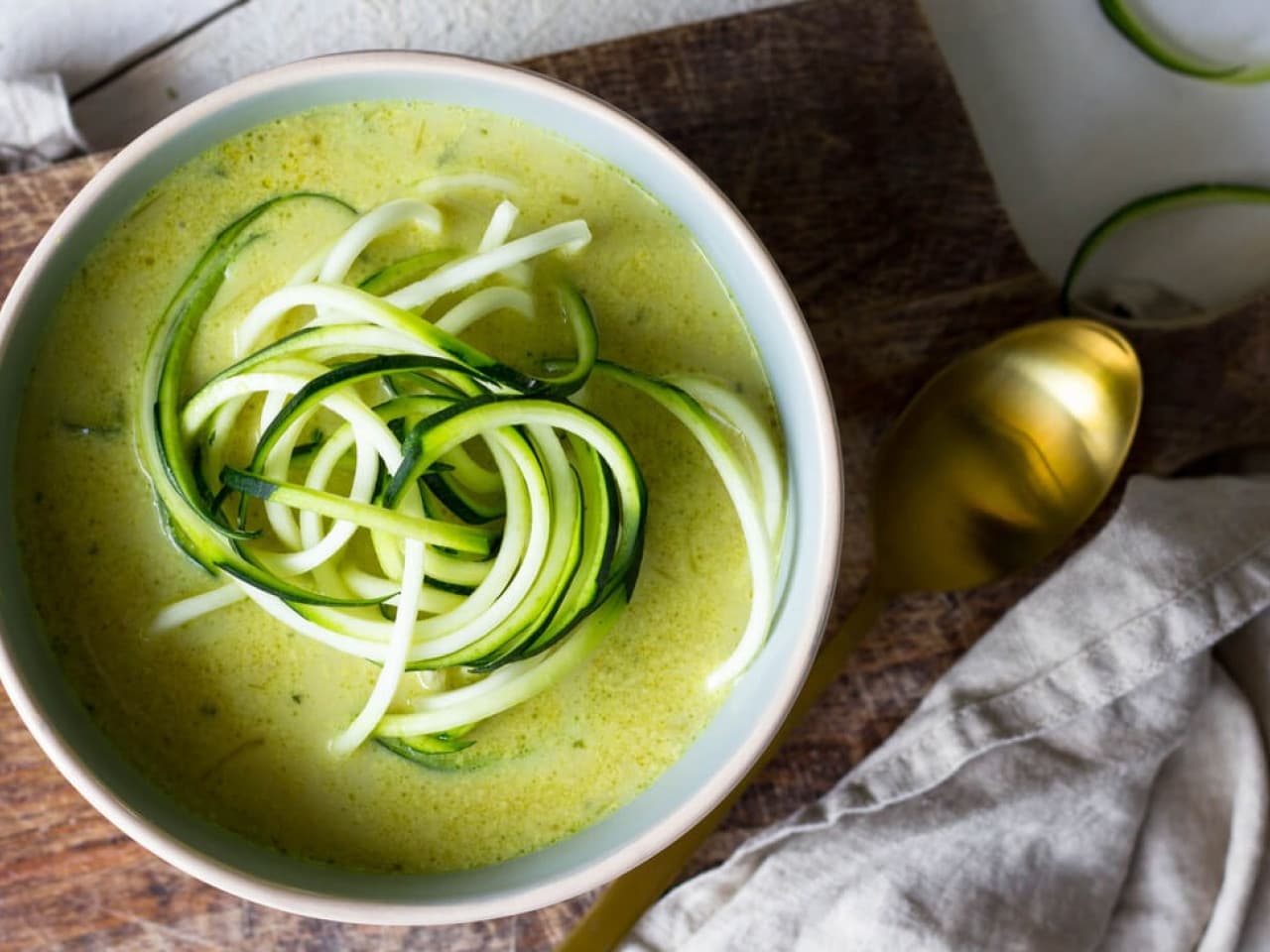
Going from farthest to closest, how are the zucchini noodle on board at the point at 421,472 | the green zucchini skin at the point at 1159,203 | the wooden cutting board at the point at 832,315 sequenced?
the green zucchini skin at the point at 1159,203
the wooden cutting board at the point at 832,315
the zucchini noodle on board at the point at 421,472

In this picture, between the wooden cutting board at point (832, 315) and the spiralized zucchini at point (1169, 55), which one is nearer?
the wooden cutting board at point (832, 315)

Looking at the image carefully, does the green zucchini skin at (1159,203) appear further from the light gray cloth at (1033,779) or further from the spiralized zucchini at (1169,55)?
the light gray cloth at (1033,779)

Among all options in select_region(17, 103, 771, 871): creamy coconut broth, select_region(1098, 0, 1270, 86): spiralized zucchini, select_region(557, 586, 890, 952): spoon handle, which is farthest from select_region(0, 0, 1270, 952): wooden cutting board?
select_region(1098, 0, 1270, 86): spiralized zucchini

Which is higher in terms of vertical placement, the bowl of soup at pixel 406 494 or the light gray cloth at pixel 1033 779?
the bowl of soup at pixel 406 494

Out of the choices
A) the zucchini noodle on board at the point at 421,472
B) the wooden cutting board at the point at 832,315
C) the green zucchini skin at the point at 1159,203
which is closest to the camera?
the zucchini noodle on board at the point at 421,472

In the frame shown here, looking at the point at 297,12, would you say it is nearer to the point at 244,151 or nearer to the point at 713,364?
the point at 244,151

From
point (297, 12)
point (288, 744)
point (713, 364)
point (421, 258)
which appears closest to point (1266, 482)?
point (713, 364)

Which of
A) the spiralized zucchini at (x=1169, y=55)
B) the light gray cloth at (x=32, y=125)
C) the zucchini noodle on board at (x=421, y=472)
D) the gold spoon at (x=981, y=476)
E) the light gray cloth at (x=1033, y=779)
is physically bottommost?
the light gray cloth at (x=1033, y=779)

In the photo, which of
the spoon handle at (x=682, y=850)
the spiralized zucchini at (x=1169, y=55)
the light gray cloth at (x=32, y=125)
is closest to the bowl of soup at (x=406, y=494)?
the spoon handle at (x=682, y=850)
